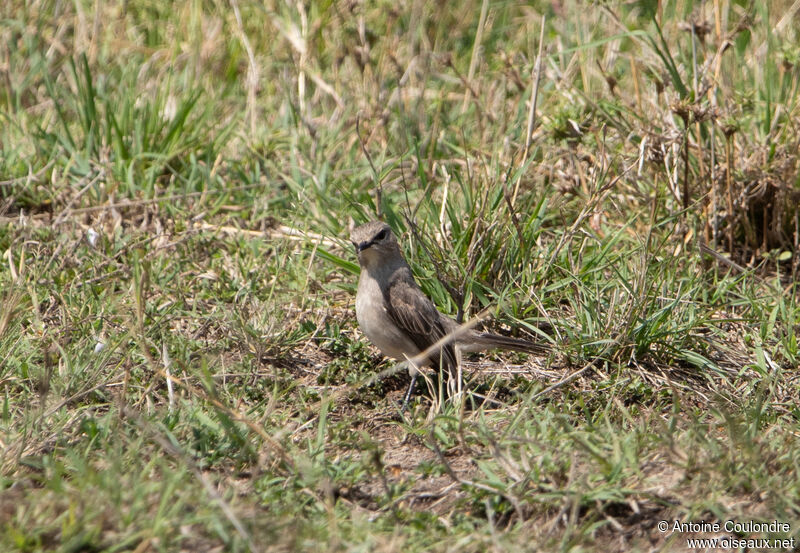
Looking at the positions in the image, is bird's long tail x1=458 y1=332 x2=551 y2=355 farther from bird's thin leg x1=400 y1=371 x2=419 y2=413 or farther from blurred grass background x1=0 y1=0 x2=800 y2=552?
bird's thin leg x1=400 y1=371 x2=419 y2=413

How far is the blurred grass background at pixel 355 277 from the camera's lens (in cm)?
409

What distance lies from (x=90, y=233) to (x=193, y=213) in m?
0.82

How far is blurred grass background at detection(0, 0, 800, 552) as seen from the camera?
4094 millimetres

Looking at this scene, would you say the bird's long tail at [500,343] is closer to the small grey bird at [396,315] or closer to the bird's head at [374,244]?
the small grey bird at [396,315]

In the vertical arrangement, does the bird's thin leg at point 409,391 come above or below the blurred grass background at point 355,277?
below

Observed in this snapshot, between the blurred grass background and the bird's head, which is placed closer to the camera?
the blurred grass background

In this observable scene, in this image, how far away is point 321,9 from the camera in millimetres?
8891

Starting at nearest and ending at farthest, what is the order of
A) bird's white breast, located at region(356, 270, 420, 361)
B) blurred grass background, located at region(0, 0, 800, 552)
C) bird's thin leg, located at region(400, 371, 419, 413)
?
blurred grass background, located at region(0, 0, 800, 552) → bird's thin leg, located at region(400, 371, 419, 413) → bird's white breast, located at region(356, 270, 420, 361)

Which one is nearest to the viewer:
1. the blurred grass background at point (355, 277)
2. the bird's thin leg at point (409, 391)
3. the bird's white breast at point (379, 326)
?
the blurred grass background at point (355, 277)

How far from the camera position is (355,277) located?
20.9ft

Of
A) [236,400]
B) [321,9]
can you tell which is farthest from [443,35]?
[236,400]

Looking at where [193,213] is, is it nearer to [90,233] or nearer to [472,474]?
[90,233]

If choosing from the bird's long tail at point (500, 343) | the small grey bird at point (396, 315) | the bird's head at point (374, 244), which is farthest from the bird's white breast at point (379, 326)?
the bird's long tail at point (500, 343)

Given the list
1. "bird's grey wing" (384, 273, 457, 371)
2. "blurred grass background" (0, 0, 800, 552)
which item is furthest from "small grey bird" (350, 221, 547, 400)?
"blurred grass background" (0, 0, 800, 552)
